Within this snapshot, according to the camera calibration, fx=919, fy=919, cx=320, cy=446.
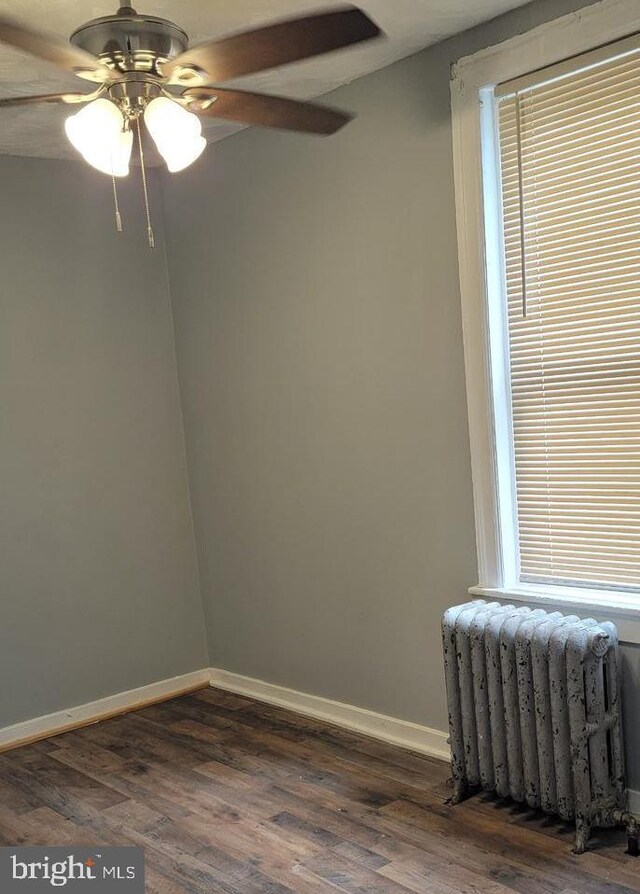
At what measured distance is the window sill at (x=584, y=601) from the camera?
9.08 ft

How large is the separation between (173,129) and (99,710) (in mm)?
2952

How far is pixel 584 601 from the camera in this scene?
289 centimetres

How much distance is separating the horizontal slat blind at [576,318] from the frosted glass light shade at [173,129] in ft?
4.21

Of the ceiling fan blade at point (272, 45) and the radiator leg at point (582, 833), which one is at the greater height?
the ceiling fan blade at point (272, 45)

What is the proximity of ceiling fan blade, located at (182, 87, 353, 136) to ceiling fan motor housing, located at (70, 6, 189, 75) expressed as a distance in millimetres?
204

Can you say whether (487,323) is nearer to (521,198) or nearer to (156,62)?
(521,198)

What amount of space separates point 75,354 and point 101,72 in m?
2.23

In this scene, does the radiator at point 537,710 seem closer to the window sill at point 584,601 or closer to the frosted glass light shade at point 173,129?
the window sill at point 584,601

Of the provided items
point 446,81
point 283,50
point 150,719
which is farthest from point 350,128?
point 150,719

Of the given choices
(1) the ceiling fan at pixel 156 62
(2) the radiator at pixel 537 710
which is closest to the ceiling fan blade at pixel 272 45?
(1) the ceiling fan at pixel 156 62

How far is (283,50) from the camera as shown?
2.01 meters
